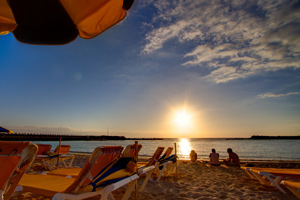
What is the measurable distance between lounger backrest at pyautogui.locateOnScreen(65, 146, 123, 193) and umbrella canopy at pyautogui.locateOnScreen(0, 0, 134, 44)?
1524mm

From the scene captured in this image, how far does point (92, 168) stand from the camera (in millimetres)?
1778

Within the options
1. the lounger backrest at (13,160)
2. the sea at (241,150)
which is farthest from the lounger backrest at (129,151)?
the sea at (241,150)

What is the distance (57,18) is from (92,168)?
6.07ft

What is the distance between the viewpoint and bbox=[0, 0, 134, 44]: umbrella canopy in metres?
1.97

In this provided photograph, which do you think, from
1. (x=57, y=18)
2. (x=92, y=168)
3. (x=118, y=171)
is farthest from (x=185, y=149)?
(x=57, y=18)

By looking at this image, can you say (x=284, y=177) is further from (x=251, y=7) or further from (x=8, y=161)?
(x=251, y=7)

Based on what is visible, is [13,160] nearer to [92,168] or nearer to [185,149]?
[92,168]

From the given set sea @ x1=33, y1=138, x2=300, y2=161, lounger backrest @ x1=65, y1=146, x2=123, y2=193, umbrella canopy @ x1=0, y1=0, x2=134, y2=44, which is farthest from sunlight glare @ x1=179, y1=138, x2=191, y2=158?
umbrella canopy @ x1=0, y1=0, x2=134, y2=44

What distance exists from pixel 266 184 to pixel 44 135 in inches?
4300

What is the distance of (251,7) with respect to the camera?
6328 mm

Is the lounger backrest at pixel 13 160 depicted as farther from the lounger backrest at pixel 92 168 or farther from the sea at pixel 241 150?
the sea at pixel 241 150

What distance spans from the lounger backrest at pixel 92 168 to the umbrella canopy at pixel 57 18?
5.00ft

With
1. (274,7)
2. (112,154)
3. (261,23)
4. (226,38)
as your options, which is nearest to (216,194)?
(112,154)

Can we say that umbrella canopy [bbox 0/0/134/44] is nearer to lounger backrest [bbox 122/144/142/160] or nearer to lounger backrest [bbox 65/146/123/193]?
lounger backrest [bbox 65/146/123/193]
